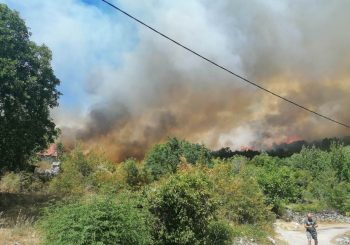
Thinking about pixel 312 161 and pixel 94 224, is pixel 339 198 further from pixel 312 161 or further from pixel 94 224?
pixel 94 224

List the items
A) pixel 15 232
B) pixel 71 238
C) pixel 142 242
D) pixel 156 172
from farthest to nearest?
pixel 156 172 → pixel 15 232 → pixel 142 242 → pixel 71 238

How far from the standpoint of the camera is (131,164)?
197ft

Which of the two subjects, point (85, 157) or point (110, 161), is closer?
point (85, 157)

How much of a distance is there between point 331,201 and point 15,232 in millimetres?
49543

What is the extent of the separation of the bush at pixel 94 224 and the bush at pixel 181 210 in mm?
5093

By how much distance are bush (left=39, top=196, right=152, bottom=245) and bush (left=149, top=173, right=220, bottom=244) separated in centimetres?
509

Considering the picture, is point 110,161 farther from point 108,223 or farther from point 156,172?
point 108,223

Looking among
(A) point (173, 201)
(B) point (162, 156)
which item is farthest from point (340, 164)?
(A) point (173, 201)

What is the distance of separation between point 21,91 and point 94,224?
1995 centimetres

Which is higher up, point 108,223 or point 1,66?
point 1,66

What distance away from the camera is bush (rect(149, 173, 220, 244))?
21031 millimetres

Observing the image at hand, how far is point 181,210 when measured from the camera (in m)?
21.3

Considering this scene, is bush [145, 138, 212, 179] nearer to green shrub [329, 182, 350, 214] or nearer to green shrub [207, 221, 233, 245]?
green shrub [329, 182, 350, 214]

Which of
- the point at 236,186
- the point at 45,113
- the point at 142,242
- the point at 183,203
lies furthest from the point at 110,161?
the point at 142,242
